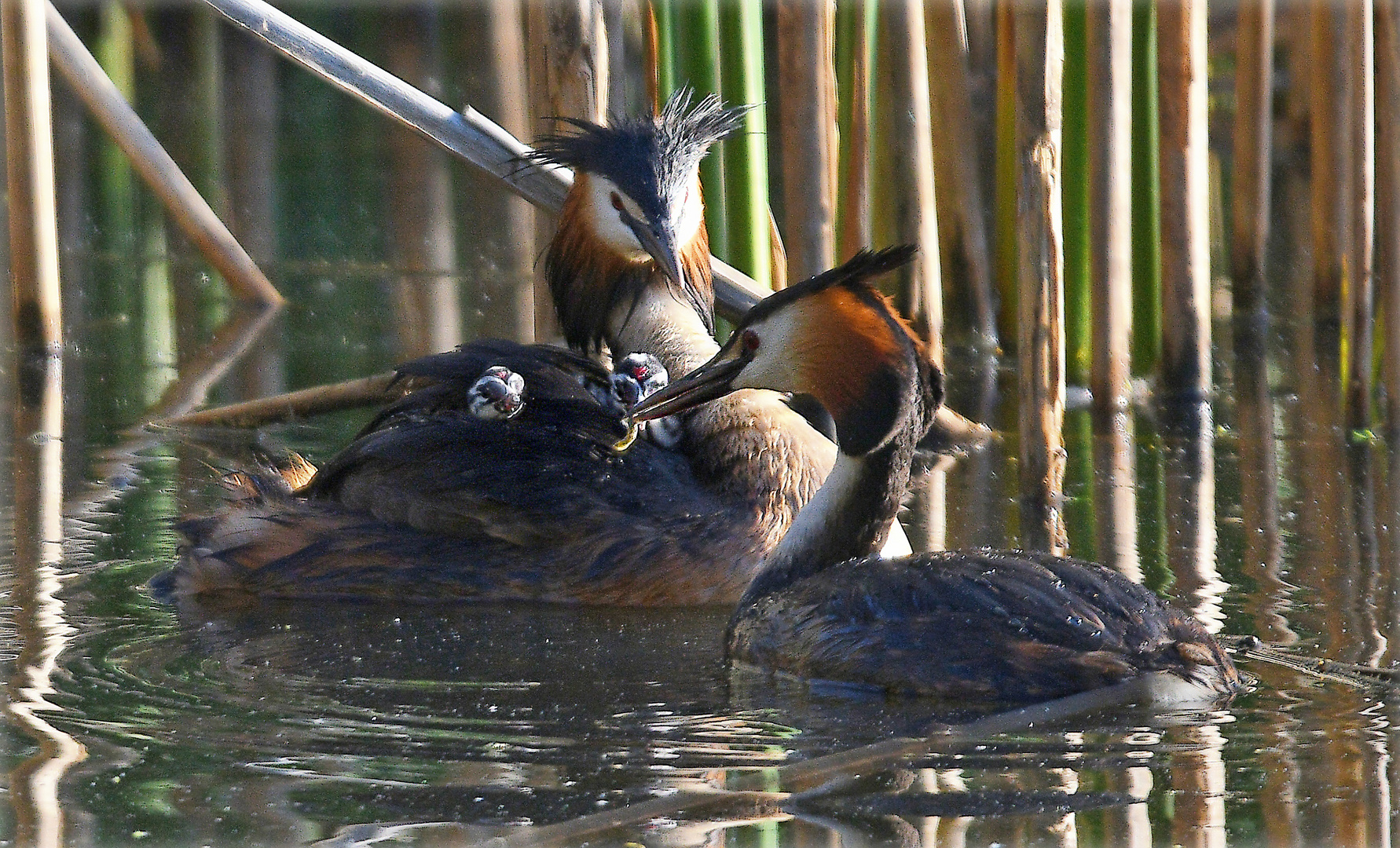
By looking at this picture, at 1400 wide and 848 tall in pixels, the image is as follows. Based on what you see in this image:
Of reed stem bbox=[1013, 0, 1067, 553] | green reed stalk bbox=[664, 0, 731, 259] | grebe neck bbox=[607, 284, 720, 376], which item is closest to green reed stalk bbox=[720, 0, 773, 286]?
green reed stalk bbox=[664, 0, 731, 259]

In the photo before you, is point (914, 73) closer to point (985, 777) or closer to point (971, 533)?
point (971, 533)

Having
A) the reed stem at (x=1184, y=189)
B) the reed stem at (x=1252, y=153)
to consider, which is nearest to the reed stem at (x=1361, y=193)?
the reed stem at (x=1184, y=189)

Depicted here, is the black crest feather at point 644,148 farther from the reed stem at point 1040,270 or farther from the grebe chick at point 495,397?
the reed stem at point 1040,270

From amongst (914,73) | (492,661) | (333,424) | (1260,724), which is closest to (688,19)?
(914,73)

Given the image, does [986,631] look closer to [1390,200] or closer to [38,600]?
[38,600]

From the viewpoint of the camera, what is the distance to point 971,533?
545cm

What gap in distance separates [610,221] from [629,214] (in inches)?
4.0

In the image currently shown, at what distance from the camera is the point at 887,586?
13.4ft

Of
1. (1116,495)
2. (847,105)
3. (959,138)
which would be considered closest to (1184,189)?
(959,138)

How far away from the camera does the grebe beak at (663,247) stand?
17.4 ft

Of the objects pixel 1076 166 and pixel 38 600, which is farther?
pixel 1076 166

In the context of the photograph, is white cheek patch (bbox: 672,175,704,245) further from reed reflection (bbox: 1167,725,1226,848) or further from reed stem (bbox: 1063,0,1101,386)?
reed reflection (bbox: 1167,725,1226,848)

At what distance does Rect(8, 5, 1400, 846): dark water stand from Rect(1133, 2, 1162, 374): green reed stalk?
465mm

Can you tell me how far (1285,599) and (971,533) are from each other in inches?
40.5
